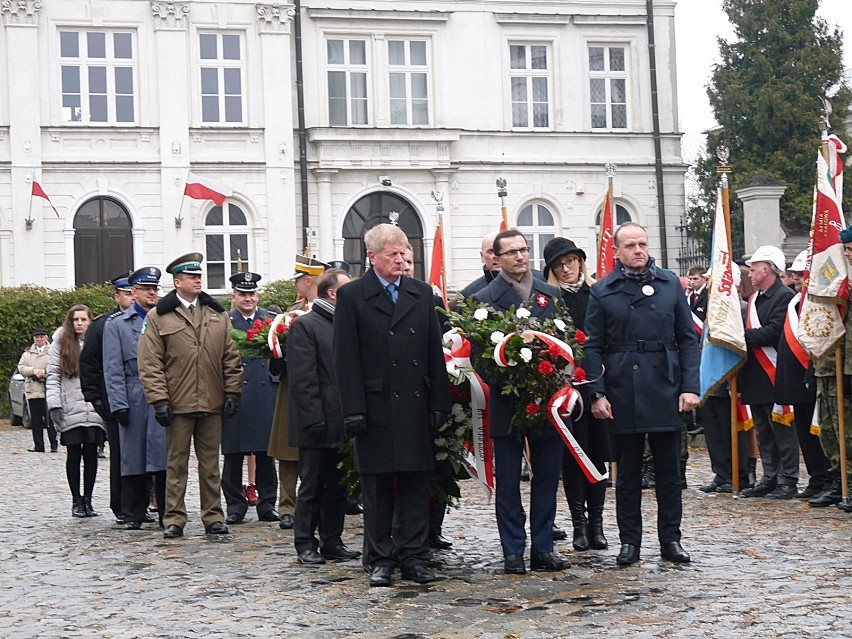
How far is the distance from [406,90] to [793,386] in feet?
75.5

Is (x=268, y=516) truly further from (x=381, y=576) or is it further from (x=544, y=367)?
(x=544, y=367)

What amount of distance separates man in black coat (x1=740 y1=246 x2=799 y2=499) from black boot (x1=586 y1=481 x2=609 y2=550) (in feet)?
10.6

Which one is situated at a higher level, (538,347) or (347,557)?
(538,347)

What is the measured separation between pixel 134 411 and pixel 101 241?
68.9 ft

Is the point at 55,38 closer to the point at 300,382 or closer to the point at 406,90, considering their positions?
the point at 406,90

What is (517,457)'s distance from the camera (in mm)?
8922

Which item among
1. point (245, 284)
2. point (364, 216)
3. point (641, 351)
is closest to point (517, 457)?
point (641, 351)

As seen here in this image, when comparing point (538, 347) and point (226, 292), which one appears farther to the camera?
point (226, 292)

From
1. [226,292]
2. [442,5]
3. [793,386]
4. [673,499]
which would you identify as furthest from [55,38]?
[673,499]

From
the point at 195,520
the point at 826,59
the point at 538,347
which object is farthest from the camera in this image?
the point at 826,59

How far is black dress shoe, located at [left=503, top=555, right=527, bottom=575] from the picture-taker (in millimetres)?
8734

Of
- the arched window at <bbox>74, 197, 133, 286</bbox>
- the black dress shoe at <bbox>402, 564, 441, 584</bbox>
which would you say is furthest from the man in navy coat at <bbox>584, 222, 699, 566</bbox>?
the arched window at <bbox>74, 197, 133, 286</bbox>

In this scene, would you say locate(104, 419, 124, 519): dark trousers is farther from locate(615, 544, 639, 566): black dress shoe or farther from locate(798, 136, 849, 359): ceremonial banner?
locate(798, 136, 849, 359): ceremonial banner

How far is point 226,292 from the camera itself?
32.3 m
